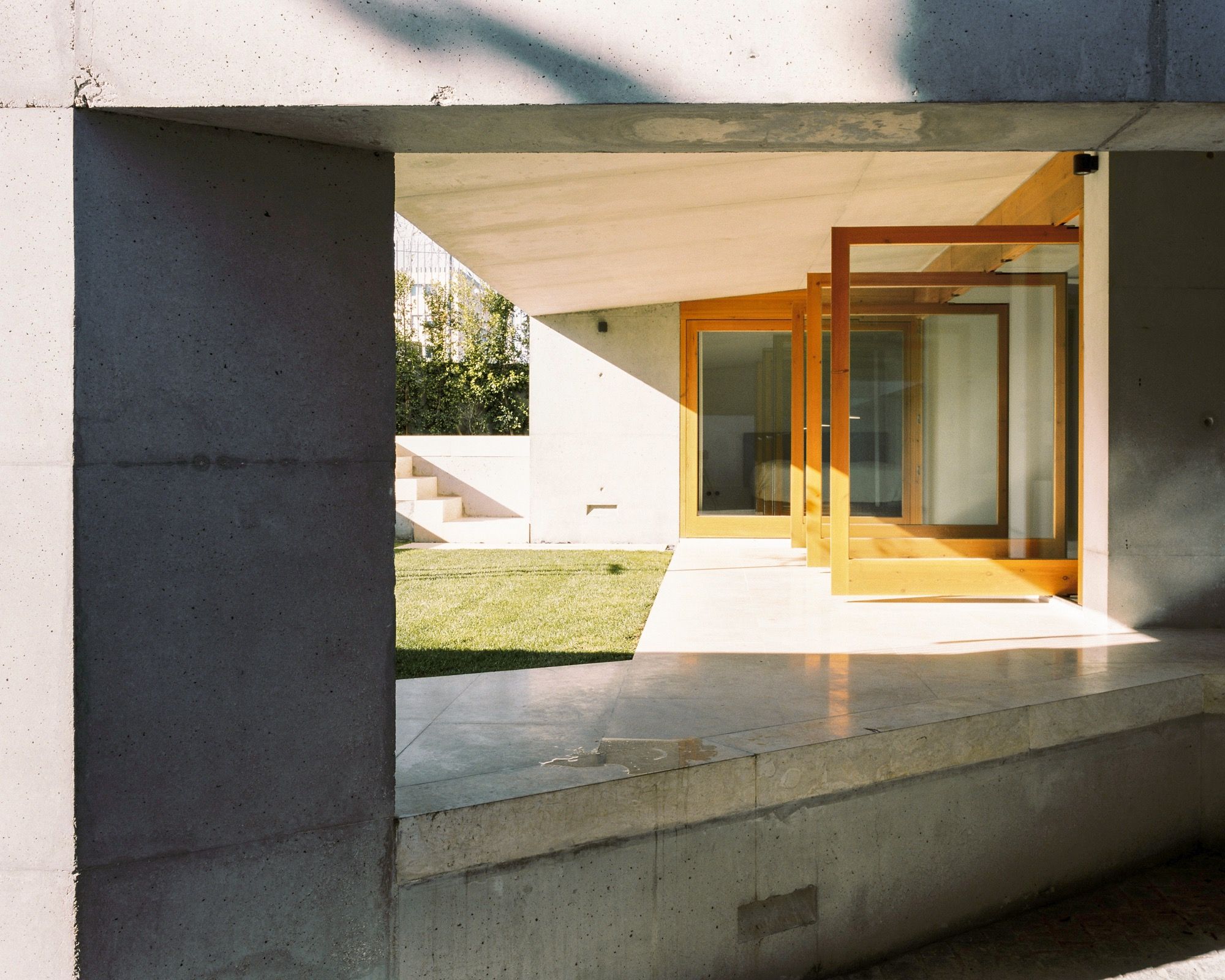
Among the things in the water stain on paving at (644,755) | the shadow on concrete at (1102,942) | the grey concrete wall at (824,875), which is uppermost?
the water stain on paving at (644,755)

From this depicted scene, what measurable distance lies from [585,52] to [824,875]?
243 centimetres

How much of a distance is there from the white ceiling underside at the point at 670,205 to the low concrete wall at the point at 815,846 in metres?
3.16

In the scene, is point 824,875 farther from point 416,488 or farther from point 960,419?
point 416,488

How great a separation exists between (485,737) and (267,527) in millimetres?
1272

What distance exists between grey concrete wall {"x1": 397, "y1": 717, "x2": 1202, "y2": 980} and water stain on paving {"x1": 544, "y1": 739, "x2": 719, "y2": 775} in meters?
0.18

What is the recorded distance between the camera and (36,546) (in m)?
2.10

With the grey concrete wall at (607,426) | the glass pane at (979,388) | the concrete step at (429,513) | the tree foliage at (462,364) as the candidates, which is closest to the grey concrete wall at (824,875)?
the glass pane at (979,388)

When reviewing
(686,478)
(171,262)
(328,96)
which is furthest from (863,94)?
(686,478)

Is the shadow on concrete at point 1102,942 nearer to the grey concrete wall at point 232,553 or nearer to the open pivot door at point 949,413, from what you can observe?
the grey concrete wall at point 232,553

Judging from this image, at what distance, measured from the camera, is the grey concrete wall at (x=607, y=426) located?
1120 cm

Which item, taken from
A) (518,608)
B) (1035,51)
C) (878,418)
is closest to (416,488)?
(518,608)

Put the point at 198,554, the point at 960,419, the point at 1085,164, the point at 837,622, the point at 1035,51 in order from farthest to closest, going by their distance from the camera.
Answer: the point at 960,419
the point at 837,622
the point at 1085,164
the point at 198,554
the point at 1035,51

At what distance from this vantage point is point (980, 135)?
2.27 m

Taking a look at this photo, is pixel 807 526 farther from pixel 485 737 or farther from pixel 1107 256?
pixel 485 737
